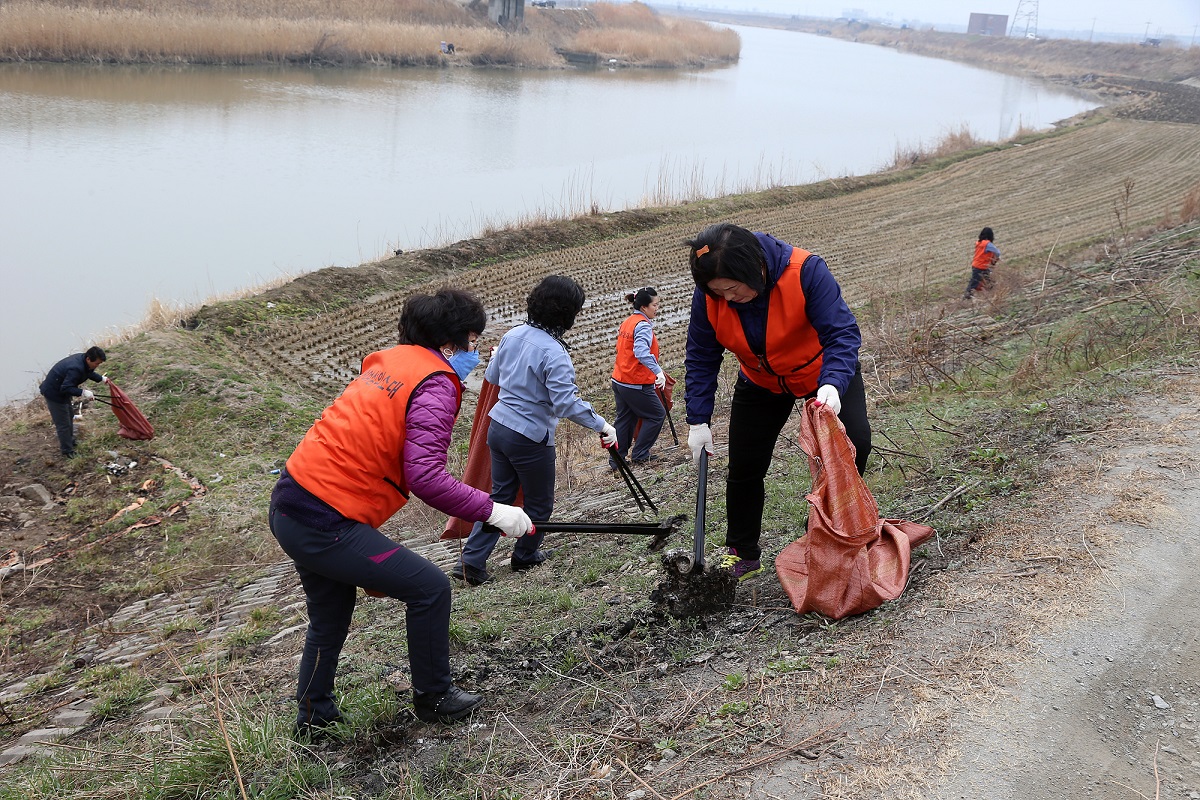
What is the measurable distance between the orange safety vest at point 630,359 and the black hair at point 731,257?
360 centimetres

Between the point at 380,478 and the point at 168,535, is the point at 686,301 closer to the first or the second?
the point at 168,535

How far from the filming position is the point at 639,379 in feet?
23.9

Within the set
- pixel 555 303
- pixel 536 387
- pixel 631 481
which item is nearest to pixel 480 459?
pixel 536 387

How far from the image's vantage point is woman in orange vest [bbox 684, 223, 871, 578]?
11.5 feet

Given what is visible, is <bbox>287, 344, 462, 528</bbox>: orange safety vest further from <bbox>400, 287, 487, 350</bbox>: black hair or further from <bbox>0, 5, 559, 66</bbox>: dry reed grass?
<bbox>0, 5, 559, 66</bbox>: dry reed grass

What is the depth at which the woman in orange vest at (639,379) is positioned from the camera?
7.13 m

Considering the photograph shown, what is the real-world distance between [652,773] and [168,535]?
6256mm

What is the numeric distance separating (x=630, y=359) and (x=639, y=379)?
187mm

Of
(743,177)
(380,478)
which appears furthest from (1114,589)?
(743,177)

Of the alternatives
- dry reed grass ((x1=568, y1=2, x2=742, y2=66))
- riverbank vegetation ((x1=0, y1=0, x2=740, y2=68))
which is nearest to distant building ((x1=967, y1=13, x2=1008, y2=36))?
dry reed grass ((x1=568, y1=2, x2=742, y2=66))

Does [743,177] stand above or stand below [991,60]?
below

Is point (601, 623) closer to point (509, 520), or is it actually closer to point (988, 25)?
point (509, 520)

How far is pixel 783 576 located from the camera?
3.82 metres

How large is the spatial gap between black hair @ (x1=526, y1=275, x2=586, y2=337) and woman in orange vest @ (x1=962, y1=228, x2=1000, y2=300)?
902 cm
